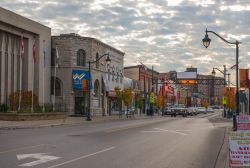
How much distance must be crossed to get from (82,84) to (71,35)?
752 centimetres

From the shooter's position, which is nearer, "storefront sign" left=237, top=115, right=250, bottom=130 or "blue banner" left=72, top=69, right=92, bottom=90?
"storefront sign" left=237, top=115, right=250, bottom=130

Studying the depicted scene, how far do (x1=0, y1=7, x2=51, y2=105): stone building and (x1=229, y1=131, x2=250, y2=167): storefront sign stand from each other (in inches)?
1589

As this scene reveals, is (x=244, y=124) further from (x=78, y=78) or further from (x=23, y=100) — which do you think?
(x=78, y=78)

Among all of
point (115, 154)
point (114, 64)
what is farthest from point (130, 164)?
point (114, 64)

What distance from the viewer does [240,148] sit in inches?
422

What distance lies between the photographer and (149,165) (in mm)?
13719

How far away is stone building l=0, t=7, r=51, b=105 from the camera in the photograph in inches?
2039

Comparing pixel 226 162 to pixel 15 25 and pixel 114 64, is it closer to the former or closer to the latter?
pixel 15 25

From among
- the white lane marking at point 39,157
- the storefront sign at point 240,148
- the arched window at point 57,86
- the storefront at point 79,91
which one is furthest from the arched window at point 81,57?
the storefront sign at point 240,148

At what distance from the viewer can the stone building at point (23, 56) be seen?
170 feet

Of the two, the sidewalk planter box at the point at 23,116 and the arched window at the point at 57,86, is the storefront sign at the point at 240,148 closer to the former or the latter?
the sidewalk planter box at the point at 23,116

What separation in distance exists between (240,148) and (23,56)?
4837cm

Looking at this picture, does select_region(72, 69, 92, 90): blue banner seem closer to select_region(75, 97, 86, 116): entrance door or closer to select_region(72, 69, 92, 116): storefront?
select_region(72, 69, 92, 116): storefront

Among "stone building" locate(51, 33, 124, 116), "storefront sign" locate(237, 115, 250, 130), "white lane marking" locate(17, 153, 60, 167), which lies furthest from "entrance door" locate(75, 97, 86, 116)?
"storefront sign" locate(237, 115, 250, 130)
